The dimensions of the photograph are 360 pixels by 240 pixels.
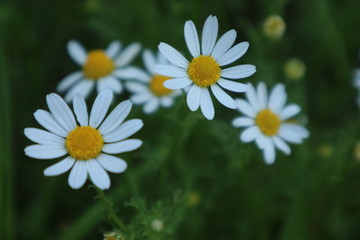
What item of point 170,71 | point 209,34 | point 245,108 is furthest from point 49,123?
point 245,108

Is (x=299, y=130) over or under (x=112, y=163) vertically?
under

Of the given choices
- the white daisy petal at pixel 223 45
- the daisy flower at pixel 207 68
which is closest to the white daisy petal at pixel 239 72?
the daisy flower at pixel 207 68

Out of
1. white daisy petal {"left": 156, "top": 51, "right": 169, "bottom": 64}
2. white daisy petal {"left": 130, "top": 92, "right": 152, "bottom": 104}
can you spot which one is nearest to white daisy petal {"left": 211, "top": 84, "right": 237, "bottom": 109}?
white daisy petal {"left": 130, "top": 92, "right": 152, "bottom": 104}

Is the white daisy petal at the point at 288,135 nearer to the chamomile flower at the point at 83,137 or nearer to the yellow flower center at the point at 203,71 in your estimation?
the yellow flower center at the point at 203,71

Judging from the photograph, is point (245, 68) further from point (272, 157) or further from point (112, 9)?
point (112, 9)

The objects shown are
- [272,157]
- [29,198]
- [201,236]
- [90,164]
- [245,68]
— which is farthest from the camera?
[29,198]

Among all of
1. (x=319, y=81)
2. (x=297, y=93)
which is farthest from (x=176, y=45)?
(x=319, y=81)

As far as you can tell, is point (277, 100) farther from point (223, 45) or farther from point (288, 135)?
point (223, 45)
